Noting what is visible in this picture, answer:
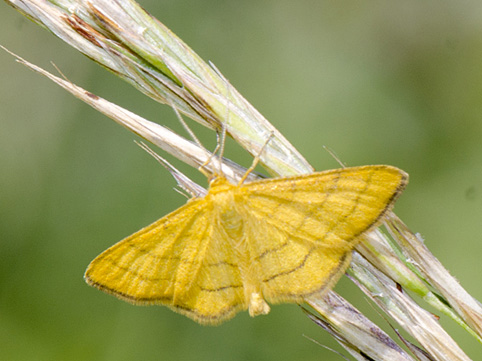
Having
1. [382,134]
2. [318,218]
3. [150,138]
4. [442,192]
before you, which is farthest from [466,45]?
[150,138]

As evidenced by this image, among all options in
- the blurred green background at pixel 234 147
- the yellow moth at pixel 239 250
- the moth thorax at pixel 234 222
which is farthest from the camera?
the blurred green background at pixel 234 147

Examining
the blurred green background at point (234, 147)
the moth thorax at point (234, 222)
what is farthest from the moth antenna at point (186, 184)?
the blurred green background at point (234, 147)

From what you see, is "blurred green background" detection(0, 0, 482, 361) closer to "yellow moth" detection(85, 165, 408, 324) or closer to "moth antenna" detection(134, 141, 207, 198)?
"yellow moth" detection(85, 165, 408, 324)

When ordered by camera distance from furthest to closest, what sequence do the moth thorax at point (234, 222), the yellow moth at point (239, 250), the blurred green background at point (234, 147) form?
1. the blurred green background at point (234, 147)
2. the moth thorax at point (234, 222)
3. the yellow moth at point (239, 250)

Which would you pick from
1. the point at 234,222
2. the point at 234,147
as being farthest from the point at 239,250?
the point at 234,147

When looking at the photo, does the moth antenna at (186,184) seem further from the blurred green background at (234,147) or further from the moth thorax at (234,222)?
the blurred green background at (234,147)

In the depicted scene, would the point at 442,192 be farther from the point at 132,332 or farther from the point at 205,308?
the point at 132,332
